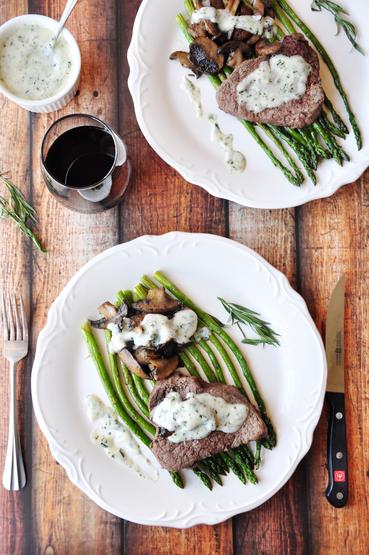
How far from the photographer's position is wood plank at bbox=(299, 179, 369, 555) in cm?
288

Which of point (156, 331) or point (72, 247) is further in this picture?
point (72, 247)

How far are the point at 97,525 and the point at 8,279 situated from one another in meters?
1.11

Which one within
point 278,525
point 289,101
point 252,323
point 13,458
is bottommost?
point 278,525

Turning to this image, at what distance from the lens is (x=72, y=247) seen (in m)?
Answer: 2.98

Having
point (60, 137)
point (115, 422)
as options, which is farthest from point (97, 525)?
point (60, 137)

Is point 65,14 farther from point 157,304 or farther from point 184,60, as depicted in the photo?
point 157,304

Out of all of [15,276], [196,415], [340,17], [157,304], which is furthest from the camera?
[15,276]

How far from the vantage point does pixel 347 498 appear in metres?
2.87

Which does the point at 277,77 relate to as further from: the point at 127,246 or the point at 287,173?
the point at 127,246

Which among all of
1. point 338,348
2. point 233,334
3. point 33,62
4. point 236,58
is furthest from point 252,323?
point 33,62

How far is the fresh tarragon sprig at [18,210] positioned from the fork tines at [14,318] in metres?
0.25

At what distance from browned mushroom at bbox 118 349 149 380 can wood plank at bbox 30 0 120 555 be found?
1.42ft

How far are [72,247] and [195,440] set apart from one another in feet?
Result: 3.17

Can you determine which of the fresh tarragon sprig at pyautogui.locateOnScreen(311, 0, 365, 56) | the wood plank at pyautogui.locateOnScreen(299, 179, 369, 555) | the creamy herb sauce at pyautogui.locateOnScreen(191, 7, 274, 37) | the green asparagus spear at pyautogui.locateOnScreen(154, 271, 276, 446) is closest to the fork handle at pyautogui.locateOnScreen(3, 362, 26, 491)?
the green asparagus spear at pyautogui.locateOnScreen(154, 271, 276, 446)
